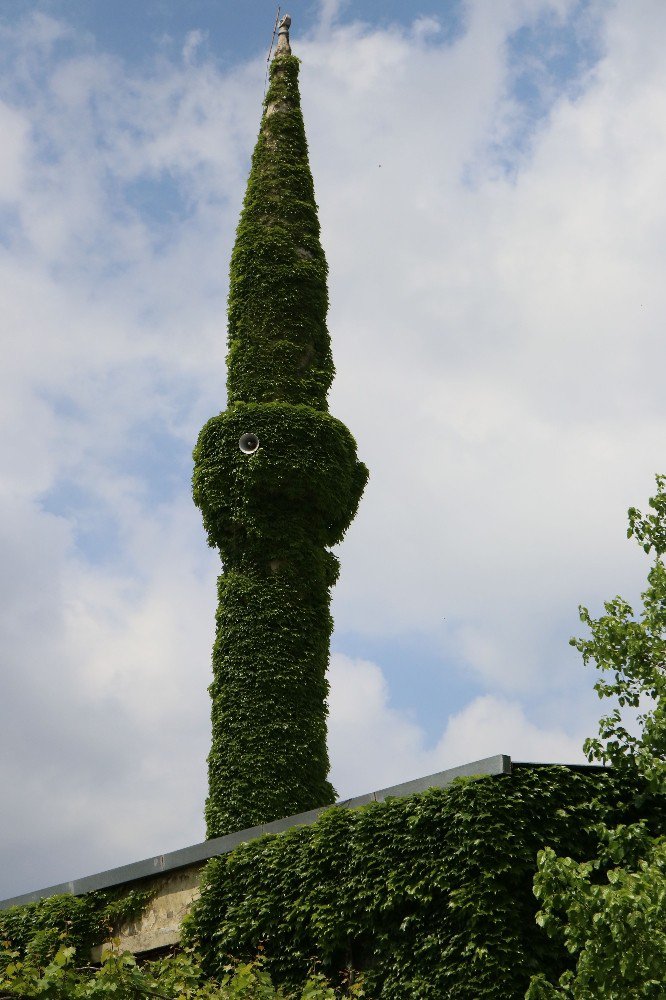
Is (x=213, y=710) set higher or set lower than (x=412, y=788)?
higher

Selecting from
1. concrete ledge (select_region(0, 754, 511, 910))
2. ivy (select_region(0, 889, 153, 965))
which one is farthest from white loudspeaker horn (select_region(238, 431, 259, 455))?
ivy (select_region(0, 889, 153, 965))

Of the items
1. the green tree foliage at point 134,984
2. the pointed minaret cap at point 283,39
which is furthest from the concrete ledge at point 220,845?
the pointed minaret cap at point 283,39

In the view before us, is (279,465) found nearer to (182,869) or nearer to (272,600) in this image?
(272,600)

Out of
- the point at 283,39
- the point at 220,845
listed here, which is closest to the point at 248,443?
the point at 220,845

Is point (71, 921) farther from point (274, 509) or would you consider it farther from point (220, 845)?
point (274, 509)

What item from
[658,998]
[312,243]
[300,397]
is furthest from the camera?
[312,243]

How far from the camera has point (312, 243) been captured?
2172 cm

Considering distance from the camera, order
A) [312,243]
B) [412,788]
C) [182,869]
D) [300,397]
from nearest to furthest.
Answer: [412,788]
[182,869]
[300,397]
[312,243]

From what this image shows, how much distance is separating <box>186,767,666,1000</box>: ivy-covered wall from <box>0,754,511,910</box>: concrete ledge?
0.14 meters

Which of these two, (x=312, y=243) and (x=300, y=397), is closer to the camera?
(x=300, y=397)

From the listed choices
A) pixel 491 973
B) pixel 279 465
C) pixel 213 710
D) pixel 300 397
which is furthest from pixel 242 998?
pixel 300 397

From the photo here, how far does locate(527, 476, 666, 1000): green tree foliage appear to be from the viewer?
9.30 m

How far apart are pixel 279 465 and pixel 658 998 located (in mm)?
10798

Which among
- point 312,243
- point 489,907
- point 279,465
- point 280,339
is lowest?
point 489,907
